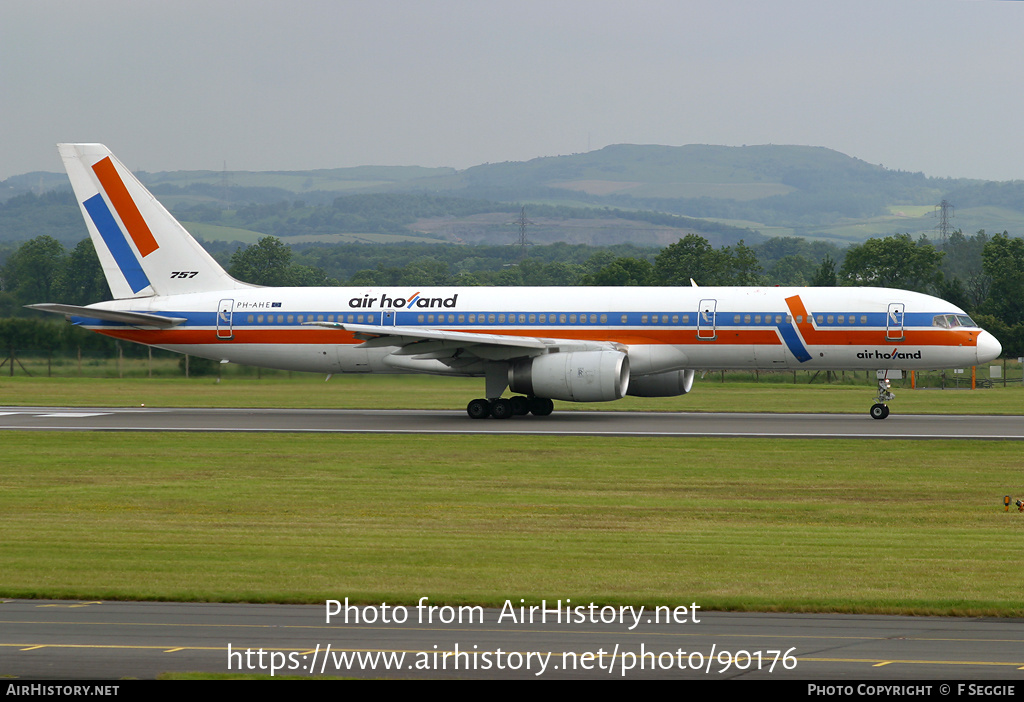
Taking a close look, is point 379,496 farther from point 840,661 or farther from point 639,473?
point 840,661

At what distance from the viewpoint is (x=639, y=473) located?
26109mm

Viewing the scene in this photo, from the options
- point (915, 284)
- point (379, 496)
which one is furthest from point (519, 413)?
point (915, 284)

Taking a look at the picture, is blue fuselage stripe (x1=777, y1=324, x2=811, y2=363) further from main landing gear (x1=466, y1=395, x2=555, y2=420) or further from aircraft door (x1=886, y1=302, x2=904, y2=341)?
main landing gear (x1=466, y1=395, x2=555, y2=420)

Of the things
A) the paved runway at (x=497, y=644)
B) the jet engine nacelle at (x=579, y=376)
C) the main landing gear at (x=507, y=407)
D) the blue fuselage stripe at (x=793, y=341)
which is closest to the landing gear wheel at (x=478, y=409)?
the main landing gear at (x=507, y=407)

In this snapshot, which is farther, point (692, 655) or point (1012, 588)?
point (1012, 588)

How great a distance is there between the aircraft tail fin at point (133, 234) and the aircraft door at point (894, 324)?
75.1 feet

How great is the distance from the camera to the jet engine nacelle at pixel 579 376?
35750 mm

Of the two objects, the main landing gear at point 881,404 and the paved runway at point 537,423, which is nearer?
the paved runway at point 537,423

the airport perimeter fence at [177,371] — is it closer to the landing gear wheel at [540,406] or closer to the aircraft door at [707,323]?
the landing gear wheel at [540,406]

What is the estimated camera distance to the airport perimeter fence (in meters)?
56.2

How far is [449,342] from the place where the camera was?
3691cm

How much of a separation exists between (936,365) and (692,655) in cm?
2862

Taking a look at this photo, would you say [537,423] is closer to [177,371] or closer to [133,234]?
[133,234]

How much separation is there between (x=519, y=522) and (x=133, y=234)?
2806 centimetres
